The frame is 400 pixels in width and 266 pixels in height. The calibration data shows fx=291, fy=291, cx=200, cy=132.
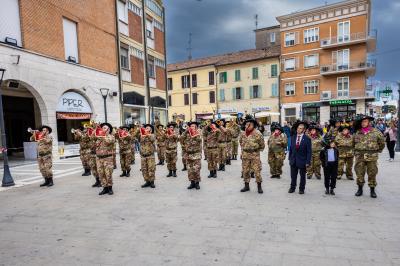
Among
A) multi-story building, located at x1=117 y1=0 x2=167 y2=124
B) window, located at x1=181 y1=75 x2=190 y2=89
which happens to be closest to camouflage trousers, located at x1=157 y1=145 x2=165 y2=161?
multi-story building, located at x1=117 y1=0 x2=167 y2=124

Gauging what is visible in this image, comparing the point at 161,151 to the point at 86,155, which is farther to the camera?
the point at 161,151

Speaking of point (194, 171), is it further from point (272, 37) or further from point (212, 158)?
point (272, 37)

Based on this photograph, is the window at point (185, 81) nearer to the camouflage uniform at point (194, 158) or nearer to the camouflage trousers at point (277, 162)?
the camouflage trousers at point (277, 162)

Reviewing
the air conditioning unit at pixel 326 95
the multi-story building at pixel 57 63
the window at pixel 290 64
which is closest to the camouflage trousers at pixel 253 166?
the multi-story building at pixel 57 63

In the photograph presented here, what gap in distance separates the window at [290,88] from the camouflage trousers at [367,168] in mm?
30297

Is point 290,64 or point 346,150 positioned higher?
point 290,64

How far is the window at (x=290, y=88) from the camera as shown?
35778 millimetres

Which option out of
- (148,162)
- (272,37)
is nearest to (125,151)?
(148,162)

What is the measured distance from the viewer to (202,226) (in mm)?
5141

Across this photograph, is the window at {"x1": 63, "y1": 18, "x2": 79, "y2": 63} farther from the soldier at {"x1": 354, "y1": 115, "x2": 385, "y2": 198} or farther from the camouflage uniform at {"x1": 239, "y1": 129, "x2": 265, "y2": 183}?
the soldier at {"x1": 354, "y1": 115, "x2": 385, "y2": 198}

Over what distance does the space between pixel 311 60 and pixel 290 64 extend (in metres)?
2.46

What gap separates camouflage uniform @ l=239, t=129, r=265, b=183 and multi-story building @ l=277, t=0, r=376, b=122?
95.1 feet

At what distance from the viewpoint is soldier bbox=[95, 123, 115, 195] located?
25.1ft

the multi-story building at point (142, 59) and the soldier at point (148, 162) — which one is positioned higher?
the multi-story building at point (142, 59)
